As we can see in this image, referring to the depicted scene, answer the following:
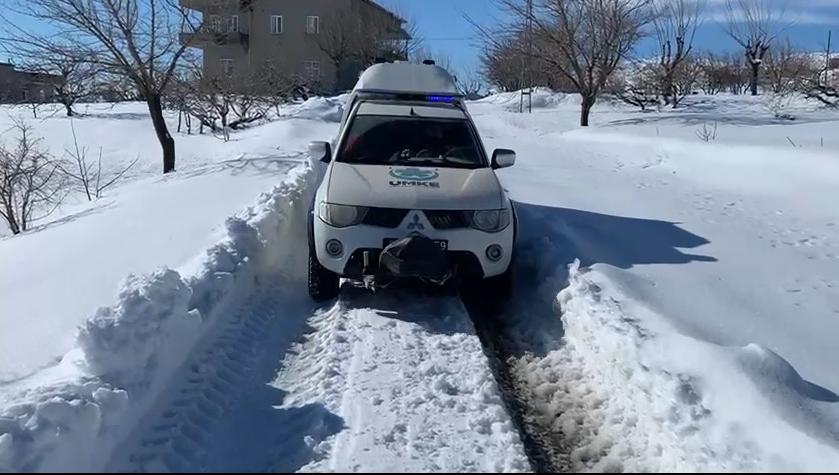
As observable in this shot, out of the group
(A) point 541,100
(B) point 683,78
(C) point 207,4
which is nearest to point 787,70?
(B) point 683,78

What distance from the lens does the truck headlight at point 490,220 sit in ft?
20.6

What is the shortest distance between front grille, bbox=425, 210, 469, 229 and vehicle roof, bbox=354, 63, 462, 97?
332 cm

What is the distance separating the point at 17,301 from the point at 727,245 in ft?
23.6

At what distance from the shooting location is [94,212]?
1290 centimetres

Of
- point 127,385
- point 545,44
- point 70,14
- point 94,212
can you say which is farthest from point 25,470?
point 545,44

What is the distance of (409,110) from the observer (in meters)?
7.74

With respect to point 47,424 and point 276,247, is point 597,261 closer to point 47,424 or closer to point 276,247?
point 276,247

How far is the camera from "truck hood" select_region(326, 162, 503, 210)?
6.23 m

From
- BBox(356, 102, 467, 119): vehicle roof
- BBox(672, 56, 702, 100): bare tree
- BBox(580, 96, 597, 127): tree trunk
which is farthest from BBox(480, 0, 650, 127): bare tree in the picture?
BBox(356, 102, 467, 119): vehicle roof

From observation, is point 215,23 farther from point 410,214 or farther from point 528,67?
point 528,67

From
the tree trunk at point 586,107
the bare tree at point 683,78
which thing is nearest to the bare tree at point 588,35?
the tree trunk at point 586,107

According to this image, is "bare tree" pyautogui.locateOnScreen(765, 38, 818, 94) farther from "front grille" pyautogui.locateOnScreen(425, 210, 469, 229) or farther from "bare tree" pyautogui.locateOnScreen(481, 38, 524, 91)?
"front grille" pyautogui.locateOnScreen(425, 210, 469, 229)

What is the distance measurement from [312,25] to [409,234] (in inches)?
1867

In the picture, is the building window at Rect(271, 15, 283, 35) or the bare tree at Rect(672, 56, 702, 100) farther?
the building window at Rect(271, 15, 283, 35)
